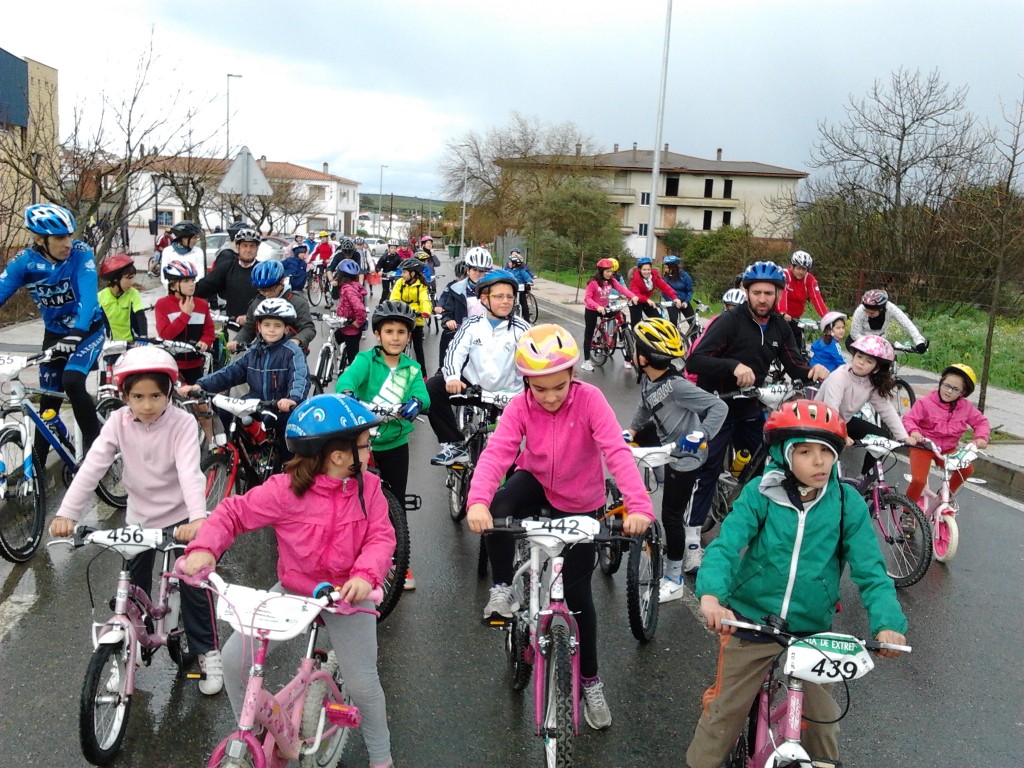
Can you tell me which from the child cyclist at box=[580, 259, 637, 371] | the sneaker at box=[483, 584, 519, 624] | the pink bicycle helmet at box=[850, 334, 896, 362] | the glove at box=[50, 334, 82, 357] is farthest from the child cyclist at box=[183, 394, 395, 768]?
the child cyclist at box=[580, 259, 637, 371]

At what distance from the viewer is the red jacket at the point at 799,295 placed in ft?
37.6

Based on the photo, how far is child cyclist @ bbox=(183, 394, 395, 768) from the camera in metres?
3.27

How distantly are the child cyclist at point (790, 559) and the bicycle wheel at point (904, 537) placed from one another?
2945 millimetres

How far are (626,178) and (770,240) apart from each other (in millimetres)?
54653

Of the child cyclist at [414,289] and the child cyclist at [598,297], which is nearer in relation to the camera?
the child cyclist at [414,289]

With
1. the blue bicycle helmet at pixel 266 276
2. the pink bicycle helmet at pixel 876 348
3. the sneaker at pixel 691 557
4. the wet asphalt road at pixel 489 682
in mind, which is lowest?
the wet asphalt road at pixel 489 682

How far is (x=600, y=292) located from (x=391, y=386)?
388 inches

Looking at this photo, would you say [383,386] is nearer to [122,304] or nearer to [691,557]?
[691,557]

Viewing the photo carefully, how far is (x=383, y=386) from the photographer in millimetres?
5578

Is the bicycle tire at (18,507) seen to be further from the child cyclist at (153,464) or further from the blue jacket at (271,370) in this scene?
the child cyclist at (153,464)

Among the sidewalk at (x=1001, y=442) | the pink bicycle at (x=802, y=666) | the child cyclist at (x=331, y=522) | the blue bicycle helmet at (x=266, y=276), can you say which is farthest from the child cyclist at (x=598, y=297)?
the pink bicycle at (x=802, y=666)

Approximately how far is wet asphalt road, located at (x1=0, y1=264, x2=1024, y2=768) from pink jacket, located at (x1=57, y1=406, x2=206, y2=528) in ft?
3.01

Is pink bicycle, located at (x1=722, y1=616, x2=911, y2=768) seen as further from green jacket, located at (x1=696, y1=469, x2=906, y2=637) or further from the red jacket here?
the red jacket

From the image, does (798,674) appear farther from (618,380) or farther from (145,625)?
(618,380)
